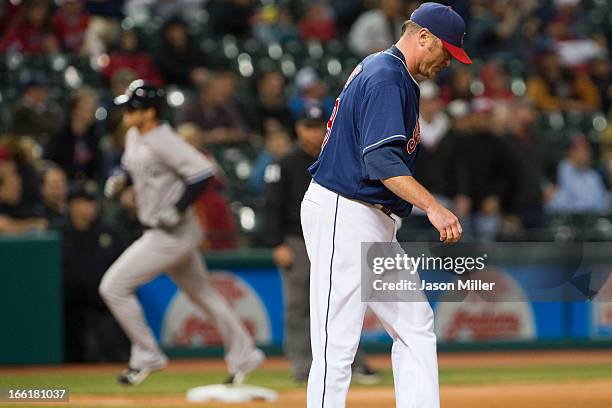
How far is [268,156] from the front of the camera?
39.8 feet

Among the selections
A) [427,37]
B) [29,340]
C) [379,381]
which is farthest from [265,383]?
[427,37]

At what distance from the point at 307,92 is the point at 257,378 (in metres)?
4.69

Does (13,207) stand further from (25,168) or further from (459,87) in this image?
(459,87)

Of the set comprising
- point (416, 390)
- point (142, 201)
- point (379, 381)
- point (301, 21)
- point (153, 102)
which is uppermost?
point (301, 21)

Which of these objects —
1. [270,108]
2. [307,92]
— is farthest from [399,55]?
[307,92]

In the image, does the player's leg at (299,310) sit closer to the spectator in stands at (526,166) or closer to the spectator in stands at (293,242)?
the spectator in stands at (293,242)

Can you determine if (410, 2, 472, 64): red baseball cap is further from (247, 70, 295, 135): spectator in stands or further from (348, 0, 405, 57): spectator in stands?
(348, 0, 405, 57): spectator in stands

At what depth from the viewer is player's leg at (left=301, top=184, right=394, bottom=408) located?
5133mm

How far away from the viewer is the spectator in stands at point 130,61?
12.8 metres

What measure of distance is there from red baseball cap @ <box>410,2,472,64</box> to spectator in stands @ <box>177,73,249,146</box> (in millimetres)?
7391

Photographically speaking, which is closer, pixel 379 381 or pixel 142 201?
pixel 142 201

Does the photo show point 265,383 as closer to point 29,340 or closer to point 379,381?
point 379,381

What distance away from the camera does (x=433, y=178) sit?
1191 cm

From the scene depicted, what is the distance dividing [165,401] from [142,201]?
4.83ft
